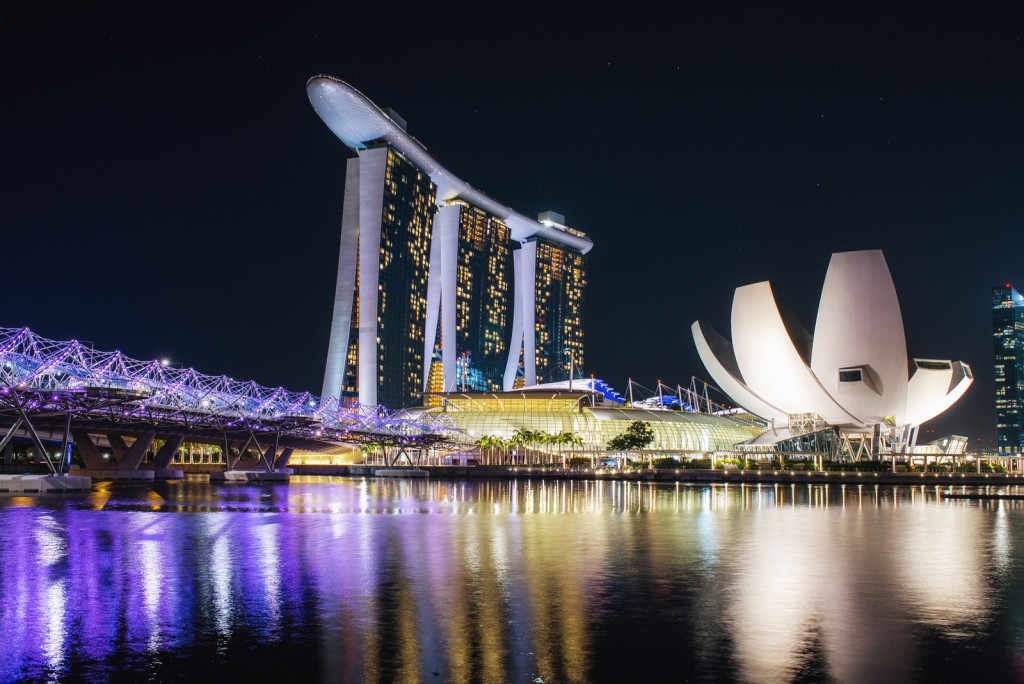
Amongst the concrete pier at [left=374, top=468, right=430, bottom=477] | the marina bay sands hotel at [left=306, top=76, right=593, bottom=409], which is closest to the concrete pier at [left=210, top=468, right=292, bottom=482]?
the concrete pier at [left=374, top=468, right=430, bottom=477]

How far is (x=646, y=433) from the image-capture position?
3433 inches

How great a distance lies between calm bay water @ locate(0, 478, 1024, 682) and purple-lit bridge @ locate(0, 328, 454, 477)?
2252 centimetres

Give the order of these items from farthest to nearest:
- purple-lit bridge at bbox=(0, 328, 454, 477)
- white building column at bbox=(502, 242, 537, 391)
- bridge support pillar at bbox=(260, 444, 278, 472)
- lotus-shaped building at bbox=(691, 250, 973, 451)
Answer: white building column at bbox=(502, 242, 537, 391), lotus-shaped building at bbox=(691, 250, 973, 451), bridge support pillar at bbox=(260, 444, 278, 472), purple-lit bridge at bbox=(0, 328, 454, 477)

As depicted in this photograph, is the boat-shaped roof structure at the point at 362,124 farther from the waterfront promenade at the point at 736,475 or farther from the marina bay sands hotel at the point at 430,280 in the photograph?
the waterfront promenade at the point at 736,475

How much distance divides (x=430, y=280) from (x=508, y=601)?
128587mm

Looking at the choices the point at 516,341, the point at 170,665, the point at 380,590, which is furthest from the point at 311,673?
the point at 516,341

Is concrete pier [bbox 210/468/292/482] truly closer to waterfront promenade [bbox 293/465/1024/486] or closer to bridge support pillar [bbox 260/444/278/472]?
bridge support pillar [bbox 260/444/278/472]

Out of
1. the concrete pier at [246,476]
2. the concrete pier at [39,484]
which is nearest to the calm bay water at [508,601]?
the concrete pier at [39,484]

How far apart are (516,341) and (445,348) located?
2947 centimetres

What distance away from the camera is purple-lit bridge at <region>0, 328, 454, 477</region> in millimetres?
43719

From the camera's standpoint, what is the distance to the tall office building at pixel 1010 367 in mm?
194000

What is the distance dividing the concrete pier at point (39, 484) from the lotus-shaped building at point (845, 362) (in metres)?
42.8

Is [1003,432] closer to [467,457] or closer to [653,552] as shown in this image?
[467,457]

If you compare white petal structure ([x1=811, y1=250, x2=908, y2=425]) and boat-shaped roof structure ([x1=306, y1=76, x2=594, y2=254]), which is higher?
boat-shaped roof structure ([x1=306, y1=76, x2=594, y2=254])
